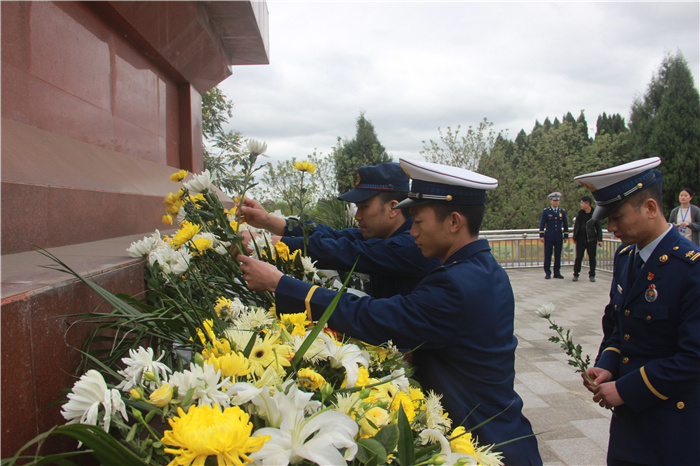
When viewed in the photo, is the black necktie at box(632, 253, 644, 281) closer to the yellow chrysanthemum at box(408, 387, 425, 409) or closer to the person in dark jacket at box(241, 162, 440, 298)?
the person in dark jacket at box(241, 162, 440, 298)

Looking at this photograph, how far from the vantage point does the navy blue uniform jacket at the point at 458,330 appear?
56.1 inches

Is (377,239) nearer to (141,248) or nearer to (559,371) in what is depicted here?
(141,248)

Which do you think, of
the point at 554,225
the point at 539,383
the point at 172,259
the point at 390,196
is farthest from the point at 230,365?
the point at 554,225

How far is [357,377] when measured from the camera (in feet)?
3.43

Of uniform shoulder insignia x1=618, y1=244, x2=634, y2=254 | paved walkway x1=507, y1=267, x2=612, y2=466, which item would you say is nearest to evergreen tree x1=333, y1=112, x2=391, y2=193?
paved walkway x1=507, y1=267, x2=612, y2=466

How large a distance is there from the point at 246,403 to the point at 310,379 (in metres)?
0.17

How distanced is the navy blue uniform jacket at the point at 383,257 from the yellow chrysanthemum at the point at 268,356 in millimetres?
1151

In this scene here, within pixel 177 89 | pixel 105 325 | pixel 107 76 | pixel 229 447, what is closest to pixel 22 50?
pixel 107 76

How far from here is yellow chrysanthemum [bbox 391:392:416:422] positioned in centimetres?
104

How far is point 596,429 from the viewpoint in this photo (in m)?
3.53

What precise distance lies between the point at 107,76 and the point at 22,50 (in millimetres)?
1131

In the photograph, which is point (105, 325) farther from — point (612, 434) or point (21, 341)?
point (612, 434)

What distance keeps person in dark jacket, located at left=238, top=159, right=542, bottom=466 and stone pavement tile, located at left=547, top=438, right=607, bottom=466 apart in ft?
6.29

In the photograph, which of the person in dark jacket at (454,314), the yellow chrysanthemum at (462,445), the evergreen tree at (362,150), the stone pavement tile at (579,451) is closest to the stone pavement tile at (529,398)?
the stone pavement tile at (579,451)
